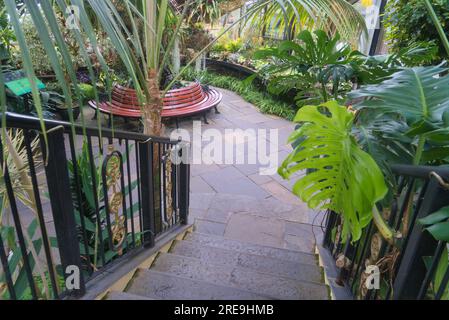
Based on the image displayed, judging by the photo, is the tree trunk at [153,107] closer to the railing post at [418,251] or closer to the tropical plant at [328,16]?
the tropical plant at [328,16]

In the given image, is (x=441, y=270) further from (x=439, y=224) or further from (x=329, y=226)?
(x=329, y=226)

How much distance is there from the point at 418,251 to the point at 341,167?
13.9 inches

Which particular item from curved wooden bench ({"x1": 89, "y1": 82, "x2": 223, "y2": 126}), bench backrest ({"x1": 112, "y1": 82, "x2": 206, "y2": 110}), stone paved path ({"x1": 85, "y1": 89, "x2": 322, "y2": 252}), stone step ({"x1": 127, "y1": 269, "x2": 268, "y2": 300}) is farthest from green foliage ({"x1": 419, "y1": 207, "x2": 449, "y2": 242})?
bench backrest ({"x1": 112, "y1": 82, "x2": 206, "y2": 110})

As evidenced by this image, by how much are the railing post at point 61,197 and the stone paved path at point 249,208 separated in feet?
5.04

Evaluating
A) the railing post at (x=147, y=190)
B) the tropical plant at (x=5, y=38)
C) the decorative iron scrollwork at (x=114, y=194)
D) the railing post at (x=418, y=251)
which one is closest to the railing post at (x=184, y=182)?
the railing post at (x=147, y=190)

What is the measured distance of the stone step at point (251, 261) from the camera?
1816 mm

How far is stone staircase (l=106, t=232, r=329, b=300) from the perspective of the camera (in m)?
1.42

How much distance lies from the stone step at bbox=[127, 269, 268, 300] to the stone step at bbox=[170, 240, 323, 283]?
40cm

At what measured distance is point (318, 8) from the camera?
1682 millimetres

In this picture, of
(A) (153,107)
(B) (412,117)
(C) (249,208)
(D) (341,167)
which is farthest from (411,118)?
(C) (249,208)

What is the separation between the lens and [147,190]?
1.66 m
